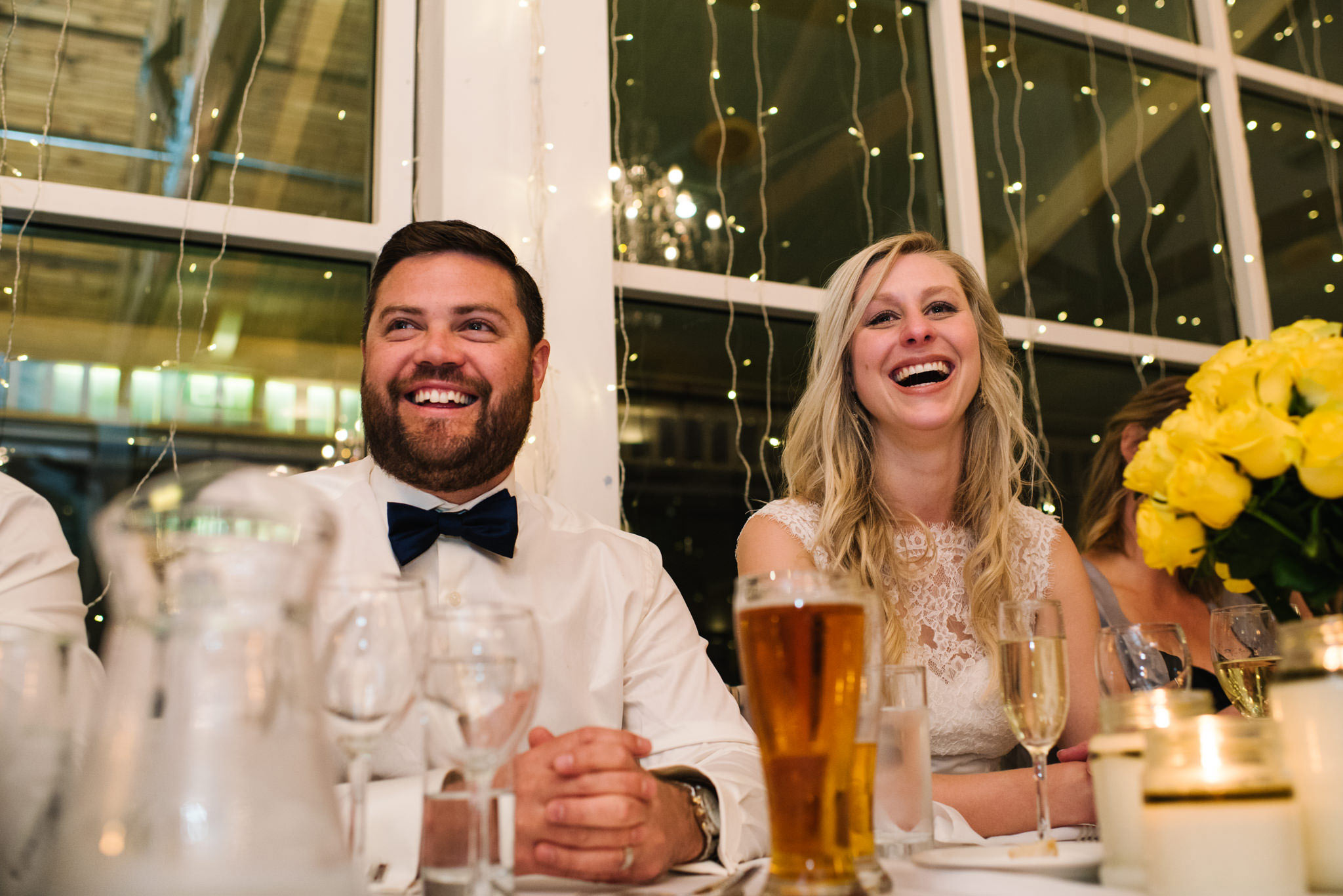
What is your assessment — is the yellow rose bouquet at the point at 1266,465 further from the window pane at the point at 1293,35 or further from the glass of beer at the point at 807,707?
the window pane at the point at 1293,35

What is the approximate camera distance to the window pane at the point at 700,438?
248cm

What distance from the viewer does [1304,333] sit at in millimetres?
824

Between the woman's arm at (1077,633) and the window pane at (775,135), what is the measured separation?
1.13m

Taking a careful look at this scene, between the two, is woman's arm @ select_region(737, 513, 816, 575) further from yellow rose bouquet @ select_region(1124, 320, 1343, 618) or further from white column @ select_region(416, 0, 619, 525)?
yellow rose bouquet @ select_region(1124, 320, 1343, 618)

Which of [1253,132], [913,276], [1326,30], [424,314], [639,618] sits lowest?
[639,618]

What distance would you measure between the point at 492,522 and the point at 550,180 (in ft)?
3.47

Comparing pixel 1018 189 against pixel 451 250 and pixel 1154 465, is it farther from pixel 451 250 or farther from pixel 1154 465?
pixel 1154 465

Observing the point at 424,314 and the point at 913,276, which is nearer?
the point at 424,314

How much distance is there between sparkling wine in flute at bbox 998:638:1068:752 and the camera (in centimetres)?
102

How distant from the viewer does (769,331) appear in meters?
2.75

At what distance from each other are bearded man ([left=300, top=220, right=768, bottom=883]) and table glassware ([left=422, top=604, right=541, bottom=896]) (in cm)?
73

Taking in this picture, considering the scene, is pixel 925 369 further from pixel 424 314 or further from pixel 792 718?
pixel 792 718

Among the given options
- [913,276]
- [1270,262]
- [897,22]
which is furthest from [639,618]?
[1270,262]

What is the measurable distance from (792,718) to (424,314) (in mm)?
1213
